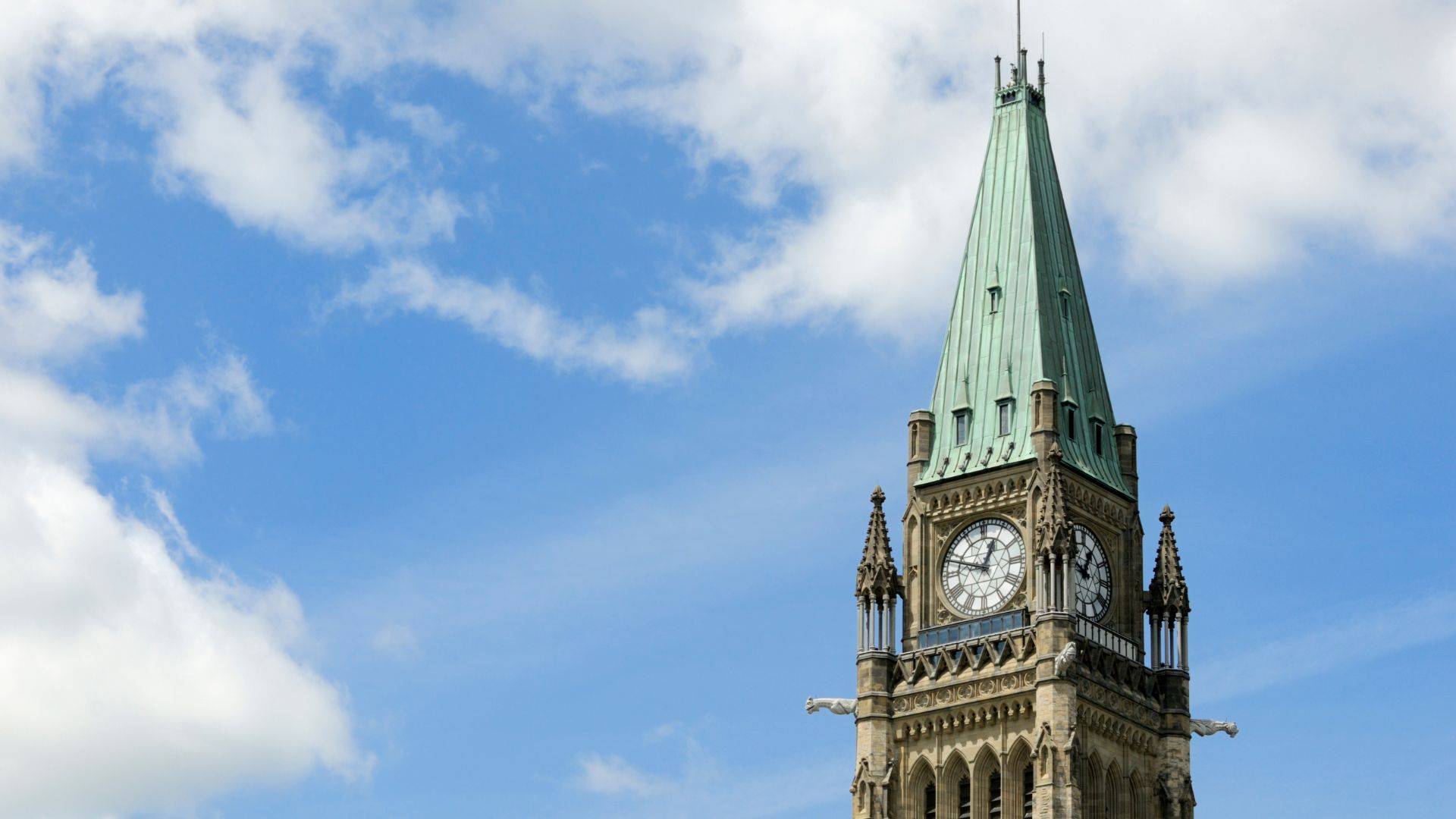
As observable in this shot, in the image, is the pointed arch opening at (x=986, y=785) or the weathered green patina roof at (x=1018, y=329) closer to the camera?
the pointed arch opening at (x=986, y=785)

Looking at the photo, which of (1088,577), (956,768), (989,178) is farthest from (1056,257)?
(956,768)

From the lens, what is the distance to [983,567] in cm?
12556

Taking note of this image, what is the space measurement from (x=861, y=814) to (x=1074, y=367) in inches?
792

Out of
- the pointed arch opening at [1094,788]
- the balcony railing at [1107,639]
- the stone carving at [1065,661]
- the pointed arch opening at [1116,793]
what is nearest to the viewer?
the stone carving at [1065,661]

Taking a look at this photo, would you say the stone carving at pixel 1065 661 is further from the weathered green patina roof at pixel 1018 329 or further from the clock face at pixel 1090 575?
the weathered green patina roof at pixel 1018 329

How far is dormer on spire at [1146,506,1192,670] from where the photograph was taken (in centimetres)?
12675

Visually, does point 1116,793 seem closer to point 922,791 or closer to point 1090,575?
point 922,791

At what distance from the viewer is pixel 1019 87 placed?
447 ft

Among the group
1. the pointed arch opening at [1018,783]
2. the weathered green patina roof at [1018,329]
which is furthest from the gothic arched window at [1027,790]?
the weathered green patina roof at [1018,329]

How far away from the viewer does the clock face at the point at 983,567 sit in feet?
409

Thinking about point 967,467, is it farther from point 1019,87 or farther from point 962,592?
point 1019,87

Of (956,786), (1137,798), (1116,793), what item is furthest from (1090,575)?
(956,786)

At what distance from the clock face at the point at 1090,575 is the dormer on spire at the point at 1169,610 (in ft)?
5.99

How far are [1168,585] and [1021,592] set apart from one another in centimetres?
660
